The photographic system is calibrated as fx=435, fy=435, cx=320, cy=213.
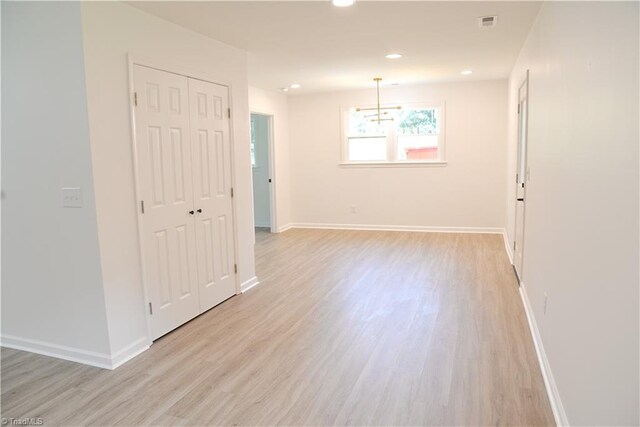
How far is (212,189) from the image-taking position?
3809 mm

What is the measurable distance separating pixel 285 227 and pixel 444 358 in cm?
530

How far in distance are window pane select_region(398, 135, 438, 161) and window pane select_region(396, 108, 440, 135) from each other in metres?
0.08

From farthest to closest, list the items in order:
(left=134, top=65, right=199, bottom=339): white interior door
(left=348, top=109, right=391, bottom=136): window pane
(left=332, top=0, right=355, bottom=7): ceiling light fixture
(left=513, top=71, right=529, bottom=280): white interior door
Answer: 1. (left=348, top=109, right=391, bottom=136): window pane
2. (left=513, top=71, right=529, bottom=280): white interior door
3. (left=134, top=65, right=199, bottom=339): white interior door
4. (left=332, top=0, right=355, bottom=7): ceiling light fixture

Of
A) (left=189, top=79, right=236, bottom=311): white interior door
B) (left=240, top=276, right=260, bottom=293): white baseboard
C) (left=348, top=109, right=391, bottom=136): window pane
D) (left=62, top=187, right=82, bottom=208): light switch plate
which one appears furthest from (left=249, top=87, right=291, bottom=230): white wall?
(left=62, top=187, right=82, bottom=208): light switch plate

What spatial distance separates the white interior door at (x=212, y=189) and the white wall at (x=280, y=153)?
325 centimetres

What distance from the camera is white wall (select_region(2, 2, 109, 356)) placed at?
267 cm

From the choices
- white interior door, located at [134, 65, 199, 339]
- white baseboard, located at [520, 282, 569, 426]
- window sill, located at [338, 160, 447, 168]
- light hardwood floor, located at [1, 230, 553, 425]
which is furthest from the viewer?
window sill, located at [338, 160, 447, 168]

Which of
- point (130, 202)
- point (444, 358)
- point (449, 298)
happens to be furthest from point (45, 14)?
point (449, 298)

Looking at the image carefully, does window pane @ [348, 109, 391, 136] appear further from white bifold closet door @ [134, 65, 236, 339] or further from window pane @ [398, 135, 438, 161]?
white bifold closet door @ [134, 65, 236, 339]

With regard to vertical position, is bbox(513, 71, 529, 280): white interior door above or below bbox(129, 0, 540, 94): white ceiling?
below

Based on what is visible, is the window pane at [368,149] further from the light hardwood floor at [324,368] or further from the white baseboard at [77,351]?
the white baseboard at [77,351]

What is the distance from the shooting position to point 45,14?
2.66 metres

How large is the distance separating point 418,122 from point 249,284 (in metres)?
4.28

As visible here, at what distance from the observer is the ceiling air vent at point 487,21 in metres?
3.39
